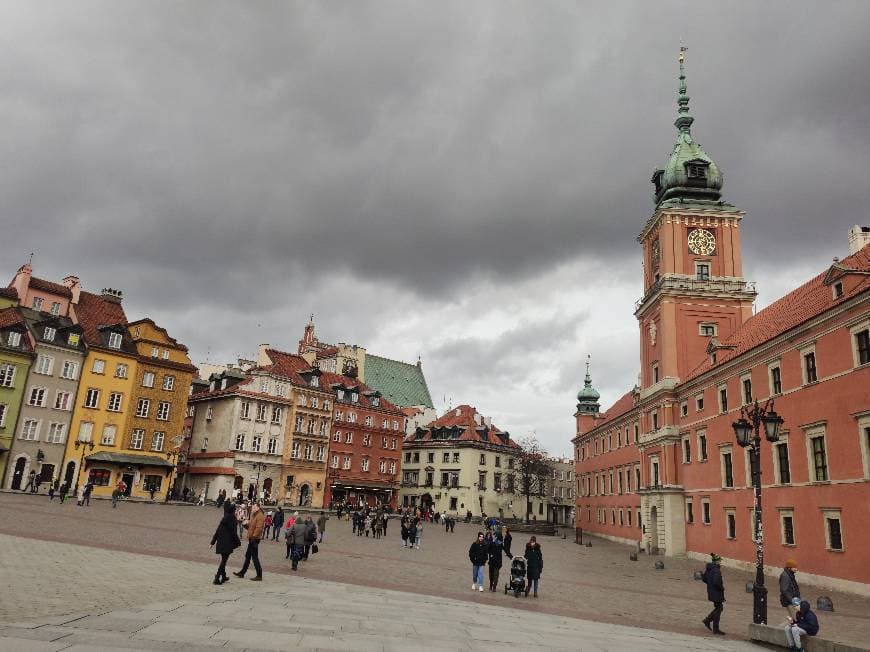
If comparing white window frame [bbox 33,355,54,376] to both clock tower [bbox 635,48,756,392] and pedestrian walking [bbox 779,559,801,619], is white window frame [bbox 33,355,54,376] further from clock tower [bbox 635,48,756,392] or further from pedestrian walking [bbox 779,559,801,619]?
pedestrian walking [bbox 779,559,801,619]

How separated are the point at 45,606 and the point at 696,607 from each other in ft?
59.7

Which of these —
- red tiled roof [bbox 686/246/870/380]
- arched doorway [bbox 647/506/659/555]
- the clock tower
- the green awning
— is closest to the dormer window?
the clock tower

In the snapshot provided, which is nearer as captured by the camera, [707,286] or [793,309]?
[793,309]

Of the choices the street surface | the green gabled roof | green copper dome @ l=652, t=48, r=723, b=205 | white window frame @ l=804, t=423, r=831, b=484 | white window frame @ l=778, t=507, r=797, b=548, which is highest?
green copper dome @ l=652, t=48, r=723, b=205

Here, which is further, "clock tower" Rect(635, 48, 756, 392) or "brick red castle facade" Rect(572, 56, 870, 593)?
"clock tower" Rect(635, 48, 756, 392)

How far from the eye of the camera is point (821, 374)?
28844 millimetres

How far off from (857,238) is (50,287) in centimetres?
6178

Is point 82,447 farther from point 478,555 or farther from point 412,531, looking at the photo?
point 478,555

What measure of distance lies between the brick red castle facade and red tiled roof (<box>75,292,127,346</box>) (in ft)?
159

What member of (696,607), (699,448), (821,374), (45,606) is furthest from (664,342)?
(45,606)

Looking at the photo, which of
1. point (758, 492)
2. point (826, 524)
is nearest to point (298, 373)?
point (826, 524)

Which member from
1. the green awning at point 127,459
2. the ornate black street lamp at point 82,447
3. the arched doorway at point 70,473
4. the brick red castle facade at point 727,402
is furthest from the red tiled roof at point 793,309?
the arched doorway at point 70,473

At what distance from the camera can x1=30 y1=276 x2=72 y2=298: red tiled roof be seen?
56.5 m

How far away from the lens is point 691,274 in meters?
50.1
